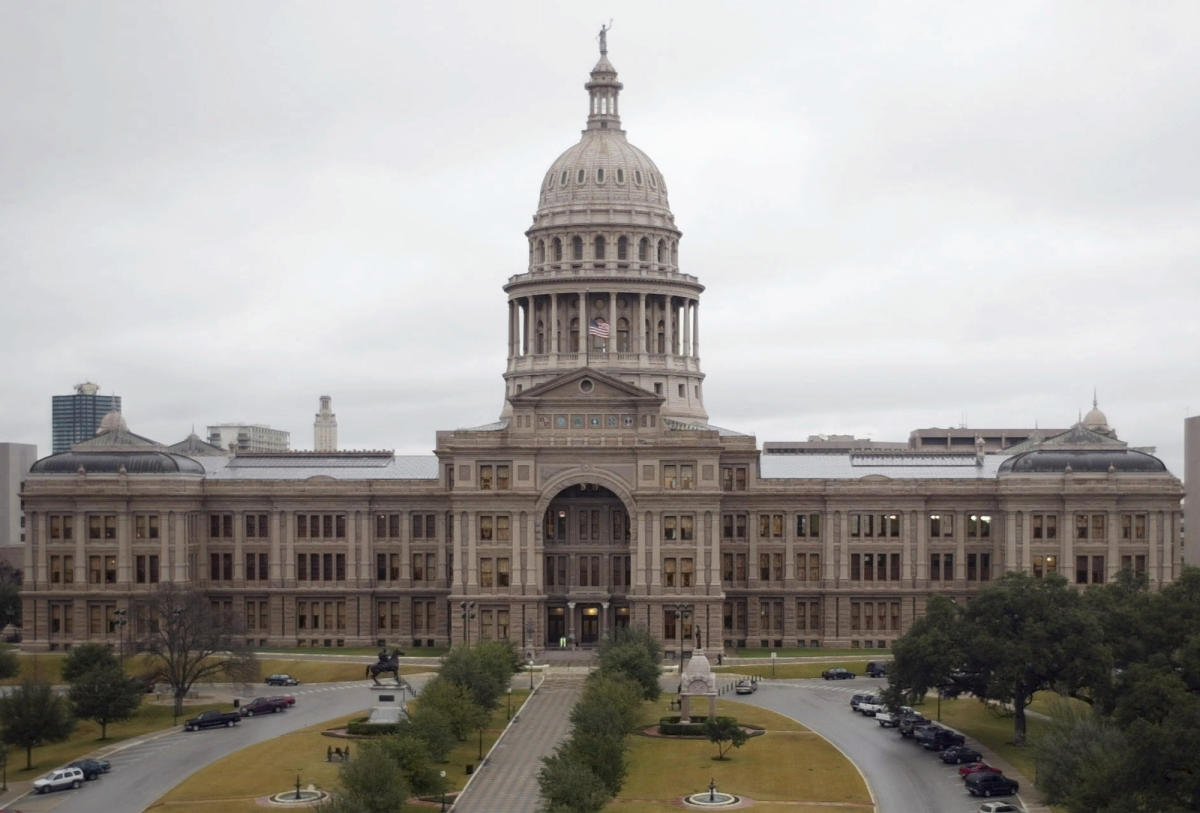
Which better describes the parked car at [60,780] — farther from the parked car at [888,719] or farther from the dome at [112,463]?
the dome at [112,463]

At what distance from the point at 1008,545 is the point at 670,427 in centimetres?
3322

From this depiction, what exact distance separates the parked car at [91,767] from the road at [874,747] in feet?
147

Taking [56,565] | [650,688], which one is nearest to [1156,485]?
[650,688]

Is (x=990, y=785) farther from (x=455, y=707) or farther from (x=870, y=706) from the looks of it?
(x=455, y=707)

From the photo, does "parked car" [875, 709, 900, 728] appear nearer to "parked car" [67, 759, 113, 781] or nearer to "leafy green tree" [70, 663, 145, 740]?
"parked car" [67, 759, 113, 781]

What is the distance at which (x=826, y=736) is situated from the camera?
105875mm

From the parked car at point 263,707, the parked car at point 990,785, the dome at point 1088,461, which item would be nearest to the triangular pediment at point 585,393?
the dome at point 1088,461

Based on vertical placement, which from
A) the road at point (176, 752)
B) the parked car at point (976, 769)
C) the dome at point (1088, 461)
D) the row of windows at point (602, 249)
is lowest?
the road at point (176, 752)

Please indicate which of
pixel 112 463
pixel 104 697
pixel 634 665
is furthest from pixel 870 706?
pixel 112 463

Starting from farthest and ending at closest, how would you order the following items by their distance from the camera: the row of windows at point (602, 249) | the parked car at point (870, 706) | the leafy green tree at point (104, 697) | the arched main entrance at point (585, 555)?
the row of windows at point (602, 249) → the arched main entrance at point (585, 555) → the parked car at point (870, 706) → the leafy green tree at point (104, 697)

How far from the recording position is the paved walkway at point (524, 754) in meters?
86.5

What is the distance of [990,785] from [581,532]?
2653 inches

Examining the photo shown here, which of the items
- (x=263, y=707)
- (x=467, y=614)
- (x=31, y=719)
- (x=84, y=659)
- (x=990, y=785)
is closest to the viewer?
(x=990, y=785)

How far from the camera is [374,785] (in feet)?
253
